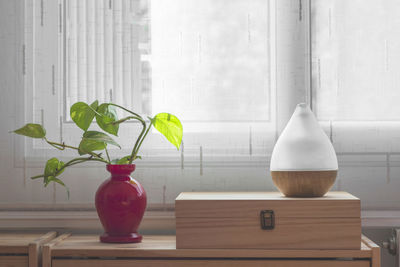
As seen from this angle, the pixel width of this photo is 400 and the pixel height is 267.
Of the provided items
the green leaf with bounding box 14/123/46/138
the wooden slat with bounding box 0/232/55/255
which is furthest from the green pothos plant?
the wooden slat with bounding box 0/232/55/255

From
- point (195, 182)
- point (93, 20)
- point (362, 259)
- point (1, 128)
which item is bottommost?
point (362, 259)

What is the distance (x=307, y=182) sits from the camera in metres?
1.10

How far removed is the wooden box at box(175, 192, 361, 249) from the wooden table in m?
0.01

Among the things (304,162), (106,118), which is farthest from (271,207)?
(106,118)

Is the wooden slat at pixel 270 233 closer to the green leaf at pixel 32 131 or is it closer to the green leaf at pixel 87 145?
the green leaf at pixel 87 145

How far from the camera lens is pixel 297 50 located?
54.6 inches

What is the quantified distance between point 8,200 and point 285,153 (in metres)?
0.79

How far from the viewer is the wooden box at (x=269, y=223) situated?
1.04 meters

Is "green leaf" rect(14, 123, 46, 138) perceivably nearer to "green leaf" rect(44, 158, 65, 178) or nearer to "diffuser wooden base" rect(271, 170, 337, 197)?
"green leaf" rect(44, 158, 65, 178)

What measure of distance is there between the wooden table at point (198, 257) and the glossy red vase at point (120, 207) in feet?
0.21

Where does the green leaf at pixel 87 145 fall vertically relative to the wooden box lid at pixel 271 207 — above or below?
above

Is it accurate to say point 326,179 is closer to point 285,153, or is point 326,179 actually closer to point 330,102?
point 285,153

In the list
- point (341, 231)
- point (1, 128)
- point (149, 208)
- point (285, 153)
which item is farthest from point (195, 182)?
point (1, 128)

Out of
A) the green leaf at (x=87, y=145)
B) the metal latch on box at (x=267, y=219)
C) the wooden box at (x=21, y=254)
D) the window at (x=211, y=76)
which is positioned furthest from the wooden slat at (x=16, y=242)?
the metal latch on box at (x=267, y=219)
